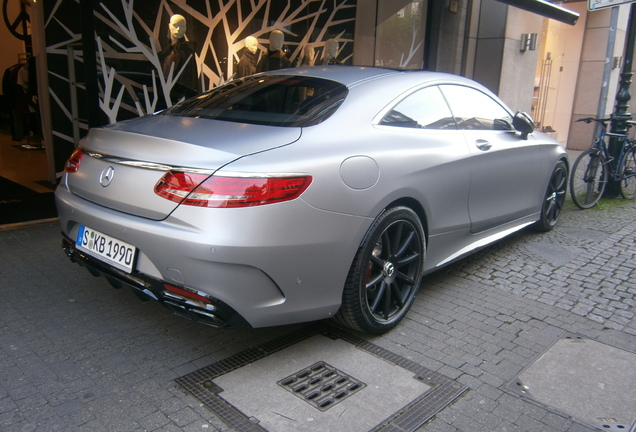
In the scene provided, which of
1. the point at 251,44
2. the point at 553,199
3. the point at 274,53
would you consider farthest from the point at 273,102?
the point at 274,53

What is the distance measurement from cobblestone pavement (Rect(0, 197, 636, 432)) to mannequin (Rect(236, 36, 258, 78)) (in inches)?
151

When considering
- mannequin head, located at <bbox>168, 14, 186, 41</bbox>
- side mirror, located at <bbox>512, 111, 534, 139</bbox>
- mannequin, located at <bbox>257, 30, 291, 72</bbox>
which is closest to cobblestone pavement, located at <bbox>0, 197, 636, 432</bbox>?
side mirror, located at <bbox>512, 111, 534, 139</bbox>

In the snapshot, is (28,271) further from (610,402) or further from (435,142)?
(610,402)

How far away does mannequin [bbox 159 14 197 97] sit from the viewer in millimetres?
7312

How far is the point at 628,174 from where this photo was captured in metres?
7.60

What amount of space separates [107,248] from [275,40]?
608cm

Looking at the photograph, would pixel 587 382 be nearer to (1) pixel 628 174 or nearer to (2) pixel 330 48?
(1) pixel 628 174

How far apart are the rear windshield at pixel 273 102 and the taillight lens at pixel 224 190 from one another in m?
0.52

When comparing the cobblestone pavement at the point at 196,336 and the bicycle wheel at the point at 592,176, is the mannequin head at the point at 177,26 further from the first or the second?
the bicycle wheel at the point at 592,176

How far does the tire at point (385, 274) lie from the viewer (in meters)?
3.06

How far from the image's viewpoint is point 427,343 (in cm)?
331

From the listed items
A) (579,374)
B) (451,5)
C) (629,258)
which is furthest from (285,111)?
(451,5)

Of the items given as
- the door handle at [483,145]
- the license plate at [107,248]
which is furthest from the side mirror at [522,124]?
the license plate at [107,248]

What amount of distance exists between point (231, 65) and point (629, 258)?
5747 millimetres
